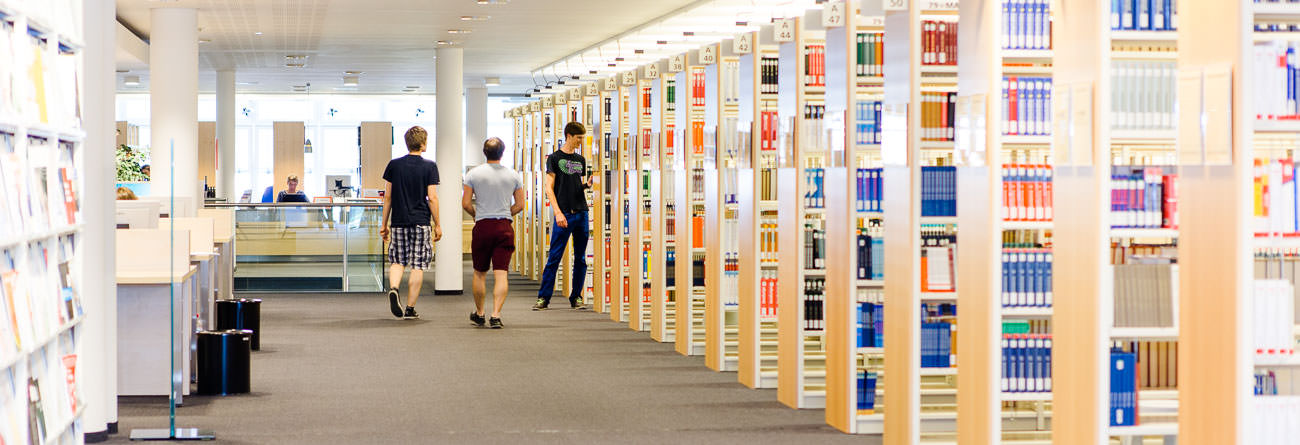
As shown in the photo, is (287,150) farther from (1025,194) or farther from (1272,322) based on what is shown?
(1272,322)

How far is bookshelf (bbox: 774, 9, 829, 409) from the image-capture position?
22.8 ft

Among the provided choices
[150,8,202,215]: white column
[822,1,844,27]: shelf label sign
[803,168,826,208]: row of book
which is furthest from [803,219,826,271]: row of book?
[150,8,202,215]: white column

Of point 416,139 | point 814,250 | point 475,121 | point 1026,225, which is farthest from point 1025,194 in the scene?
point 475,121

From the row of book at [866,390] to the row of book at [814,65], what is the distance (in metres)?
1.70

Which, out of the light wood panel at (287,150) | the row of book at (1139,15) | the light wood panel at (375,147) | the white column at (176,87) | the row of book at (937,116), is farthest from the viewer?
the light wood panel at (375,147)

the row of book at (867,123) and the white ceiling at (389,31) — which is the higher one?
the white ceiling at (389,31)

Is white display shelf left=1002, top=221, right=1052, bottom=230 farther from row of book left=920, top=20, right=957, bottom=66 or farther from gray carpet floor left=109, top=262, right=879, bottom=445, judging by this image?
gray carpet floor left=109, top=262, right=879, bottom=445

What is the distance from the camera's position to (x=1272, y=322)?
3822mm

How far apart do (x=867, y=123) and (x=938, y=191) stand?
0.73 metres

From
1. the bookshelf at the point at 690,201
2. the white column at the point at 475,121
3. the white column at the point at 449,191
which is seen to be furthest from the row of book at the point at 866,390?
the white column at the point at 475,121

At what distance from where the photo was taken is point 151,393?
7199 millimetres

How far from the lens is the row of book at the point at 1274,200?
3828mm

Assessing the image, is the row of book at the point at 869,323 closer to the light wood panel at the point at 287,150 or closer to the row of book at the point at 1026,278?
the row of book at the point at 1026,278

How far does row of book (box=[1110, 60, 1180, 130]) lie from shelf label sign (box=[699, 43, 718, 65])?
407 cm
